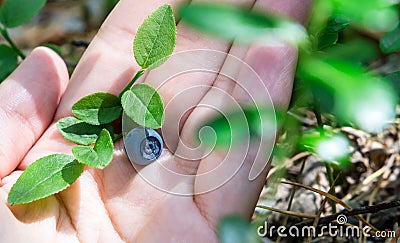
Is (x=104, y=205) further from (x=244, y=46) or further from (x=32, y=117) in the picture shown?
(x=244, y=46)

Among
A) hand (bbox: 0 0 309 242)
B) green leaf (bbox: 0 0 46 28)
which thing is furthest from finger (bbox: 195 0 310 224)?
green leaf (bbox: 0 0 46 28)

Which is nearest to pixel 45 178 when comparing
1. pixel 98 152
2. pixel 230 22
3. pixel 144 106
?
pixel 98 152

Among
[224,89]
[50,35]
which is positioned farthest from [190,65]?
[50,35]

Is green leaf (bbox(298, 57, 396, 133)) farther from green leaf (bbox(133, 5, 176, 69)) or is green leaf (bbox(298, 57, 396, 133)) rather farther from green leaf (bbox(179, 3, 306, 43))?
green leaf (bbox(133, 5, 176, 69))

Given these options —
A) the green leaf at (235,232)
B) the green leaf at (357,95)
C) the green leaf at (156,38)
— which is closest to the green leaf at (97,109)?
the green leaf at (156,38)

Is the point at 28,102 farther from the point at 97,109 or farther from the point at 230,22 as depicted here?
the point at 230,22

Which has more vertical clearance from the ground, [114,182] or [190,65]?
[190,65]

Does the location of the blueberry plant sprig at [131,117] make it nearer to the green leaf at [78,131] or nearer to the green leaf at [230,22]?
the green leaf at [78,131]

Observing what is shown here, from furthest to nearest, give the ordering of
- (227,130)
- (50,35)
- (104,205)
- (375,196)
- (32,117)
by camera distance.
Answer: (50,35) → (375,196) → (32,117) → (104,205) → (227,130)
